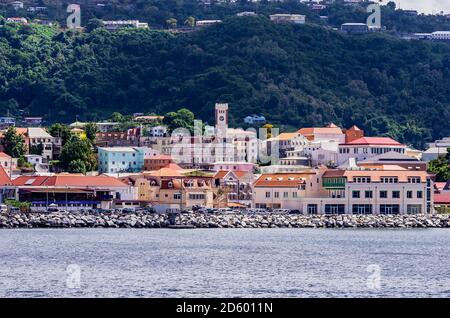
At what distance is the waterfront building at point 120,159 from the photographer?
9606 cm

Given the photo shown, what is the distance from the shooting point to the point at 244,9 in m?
177

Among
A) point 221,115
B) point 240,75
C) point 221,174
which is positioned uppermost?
point 240,75

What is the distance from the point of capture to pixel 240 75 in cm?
13938

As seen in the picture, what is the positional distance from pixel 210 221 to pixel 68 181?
14880mm

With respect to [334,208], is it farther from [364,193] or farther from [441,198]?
[441,198]

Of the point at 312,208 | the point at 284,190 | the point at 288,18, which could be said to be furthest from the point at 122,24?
the point at 312,208

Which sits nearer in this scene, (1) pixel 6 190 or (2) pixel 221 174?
(1) pixel 6 190

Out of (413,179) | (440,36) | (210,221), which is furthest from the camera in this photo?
(440,36)

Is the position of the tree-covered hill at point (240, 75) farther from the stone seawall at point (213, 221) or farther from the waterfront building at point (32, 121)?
the stone seawall at point (213, 221)

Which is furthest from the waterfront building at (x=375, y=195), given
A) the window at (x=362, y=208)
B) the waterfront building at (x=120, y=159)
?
the waterfront building at (x=120, y=159)

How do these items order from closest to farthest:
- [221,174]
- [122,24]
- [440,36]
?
[221,174] → [122,24] → [440,36]

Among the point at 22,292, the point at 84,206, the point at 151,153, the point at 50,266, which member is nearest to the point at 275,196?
the point at 84,206

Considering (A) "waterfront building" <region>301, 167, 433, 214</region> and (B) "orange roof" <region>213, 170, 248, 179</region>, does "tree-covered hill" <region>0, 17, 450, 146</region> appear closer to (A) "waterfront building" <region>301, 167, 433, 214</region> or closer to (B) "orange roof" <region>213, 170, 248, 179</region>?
(B) "orange roof" <region>213, 170, 248, 179</region>

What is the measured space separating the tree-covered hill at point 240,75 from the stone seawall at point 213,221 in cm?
6196
